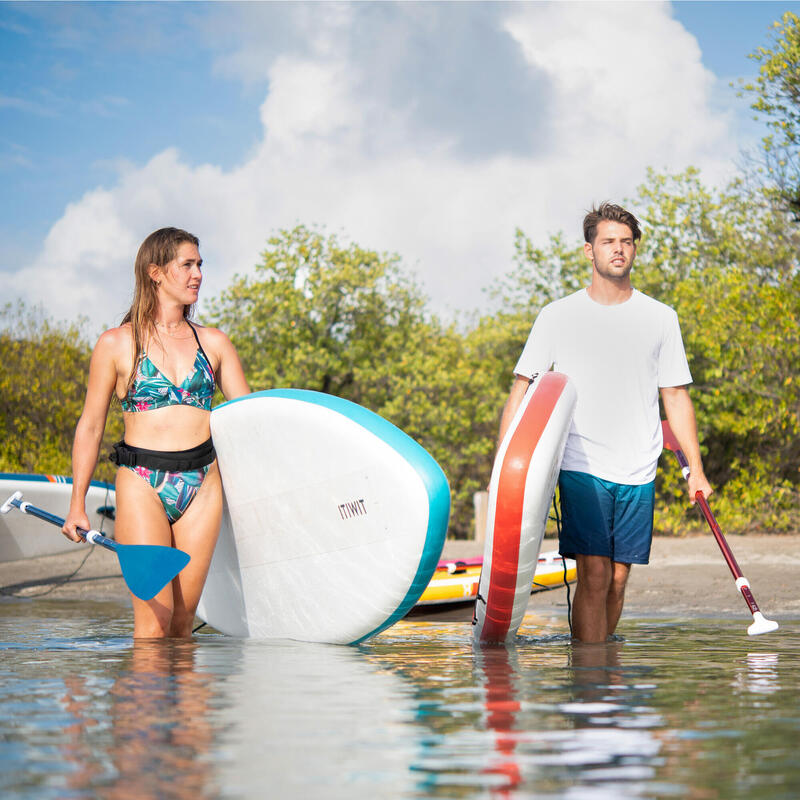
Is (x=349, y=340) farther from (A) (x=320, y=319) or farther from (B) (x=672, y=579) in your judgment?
(B) (x=672, y=579)


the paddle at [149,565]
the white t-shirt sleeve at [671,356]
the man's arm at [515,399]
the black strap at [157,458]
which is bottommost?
the paddle at [149,565]

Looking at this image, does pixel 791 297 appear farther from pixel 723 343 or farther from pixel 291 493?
pixel 291 493

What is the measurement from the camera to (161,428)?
4.64m

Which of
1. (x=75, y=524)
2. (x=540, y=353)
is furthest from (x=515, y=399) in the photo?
(x=75, y=524)

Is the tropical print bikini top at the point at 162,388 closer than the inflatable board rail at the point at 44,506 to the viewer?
Yes

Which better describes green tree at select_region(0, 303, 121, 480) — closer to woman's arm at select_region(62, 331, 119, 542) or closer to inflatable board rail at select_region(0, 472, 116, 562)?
inflatable board rail at select_region(0, 472, 116, 562)

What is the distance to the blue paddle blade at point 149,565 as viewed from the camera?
173 inches

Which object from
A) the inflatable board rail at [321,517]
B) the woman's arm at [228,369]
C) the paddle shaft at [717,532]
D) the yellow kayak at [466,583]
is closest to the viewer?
the inflatable board rail at [321,517]

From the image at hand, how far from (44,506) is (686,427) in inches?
243

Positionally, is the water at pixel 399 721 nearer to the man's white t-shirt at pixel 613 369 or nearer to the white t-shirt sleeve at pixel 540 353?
the man's white t-shirt at pixel 613 369

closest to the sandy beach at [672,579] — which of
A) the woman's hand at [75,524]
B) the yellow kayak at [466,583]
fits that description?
the yellow kayak at [466,583]

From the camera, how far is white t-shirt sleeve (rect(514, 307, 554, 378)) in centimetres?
505

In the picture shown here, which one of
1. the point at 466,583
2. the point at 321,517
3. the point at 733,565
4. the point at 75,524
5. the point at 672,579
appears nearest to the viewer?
the point at 75,524

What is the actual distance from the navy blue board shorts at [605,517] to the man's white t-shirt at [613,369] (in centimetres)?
5
